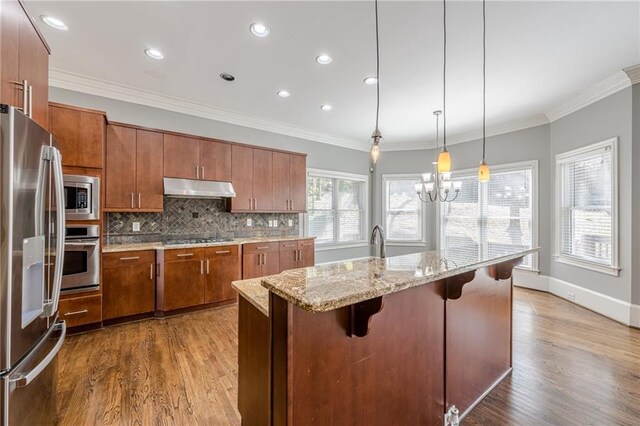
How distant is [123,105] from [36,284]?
3194 millimetres

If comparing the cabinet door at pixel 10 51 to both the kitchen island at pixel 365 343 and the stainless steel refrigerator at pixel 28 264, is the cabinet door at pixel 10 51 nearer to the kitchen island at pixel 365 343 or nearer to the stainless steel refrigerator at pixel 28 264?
the stainless steel refrigerator at pixel 28 264

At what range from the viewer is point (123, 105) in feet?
11.7

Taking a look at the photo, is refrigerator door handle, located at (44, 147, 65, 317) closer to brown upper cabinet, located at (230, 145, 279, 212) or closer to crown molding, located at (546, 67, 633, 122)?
brown upper cabinet, located at (230, 145, 279, 212)

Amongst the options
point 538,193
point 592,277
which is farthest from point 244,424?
point 538,193

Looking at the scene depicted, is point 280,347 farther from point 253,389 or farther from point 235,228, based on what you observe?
point 235,228

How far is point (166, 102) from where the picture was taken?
12.6 feet

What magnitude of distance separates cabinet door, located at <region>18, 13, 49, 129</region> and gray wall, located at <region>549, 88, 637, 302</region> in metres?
5.50

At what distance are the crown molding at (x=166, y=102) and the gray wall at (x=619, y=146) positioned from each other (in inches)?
156

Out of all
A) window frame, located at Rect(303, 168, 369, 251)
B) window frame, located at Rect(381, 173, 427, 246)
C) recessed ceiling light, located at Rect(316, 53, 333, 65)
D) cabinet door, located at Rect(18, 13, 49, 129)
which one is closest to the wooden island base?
cabinet door, located at Rect(18, 13, 49, 129)

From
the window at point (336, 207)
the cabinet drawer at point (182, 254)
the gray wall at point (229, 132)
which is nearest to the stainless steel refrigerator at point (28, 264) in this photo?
the cabinet drawer at point (182, 254)

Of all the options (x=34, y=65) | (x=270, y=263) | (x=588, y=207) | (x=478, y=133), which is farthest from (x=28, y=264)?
(x=478, y=133)

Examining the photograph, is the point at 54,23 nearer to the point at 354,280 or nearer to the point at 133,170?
the point at 133,170

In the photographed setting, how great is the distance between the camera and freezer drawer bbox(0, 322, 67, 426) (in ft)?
3.49

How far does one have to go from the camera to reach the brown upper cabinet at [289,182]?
468cm
